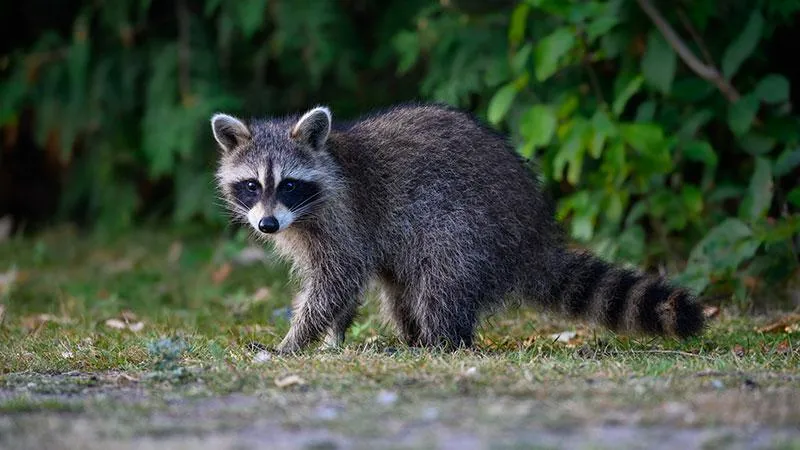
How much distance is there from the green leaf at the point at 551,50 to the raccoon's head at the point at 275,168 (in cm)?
115

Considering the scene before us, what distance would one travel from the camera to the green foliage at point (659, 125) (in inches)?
241

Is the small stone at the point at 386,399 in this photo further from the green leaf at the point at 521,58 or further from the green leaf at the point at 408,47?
the green leaf at the point at 408,47

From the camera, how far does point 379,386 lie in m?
3.97

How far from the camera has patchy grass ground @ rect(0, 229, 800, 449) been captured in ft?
10.6

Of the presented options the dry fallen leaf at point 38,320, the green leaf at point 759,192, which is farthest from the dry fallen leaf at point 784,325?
the dry fallen leaf at point 38,320

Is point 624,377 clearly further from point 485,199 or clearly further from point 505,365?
point 485,199

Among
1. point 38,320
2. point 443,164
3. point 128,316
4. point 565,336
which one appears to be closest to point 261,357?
point 443,164

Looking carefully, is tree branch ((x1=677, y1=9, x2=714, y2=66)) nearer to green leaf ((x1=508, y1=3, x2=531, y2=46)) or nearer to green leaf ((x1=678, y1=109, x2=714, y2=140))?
green leaf ((x1=678, y1=109, x2=714, y2=140))

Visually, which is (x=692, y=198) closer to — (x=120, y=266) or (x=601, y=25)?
(x=601, y=25)

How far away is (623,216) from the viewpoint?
7336 millimetres

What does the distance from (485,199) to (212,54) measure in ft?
13.7

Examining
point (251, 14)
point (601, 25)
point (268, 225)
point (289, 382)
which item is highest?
point (251, 14)

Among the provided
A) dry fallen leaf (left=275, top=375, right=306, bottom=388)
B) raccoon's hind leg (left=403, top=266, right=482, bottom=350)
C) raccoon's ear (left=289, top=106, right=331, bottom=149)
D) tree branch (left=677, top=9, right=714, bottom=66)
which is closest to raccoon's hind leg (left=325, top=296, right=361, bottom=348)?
raccoon's hind leg (left=403, top=266, right=482, bottom=350)

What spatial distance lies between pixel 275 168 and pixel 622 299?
162 centimetres
